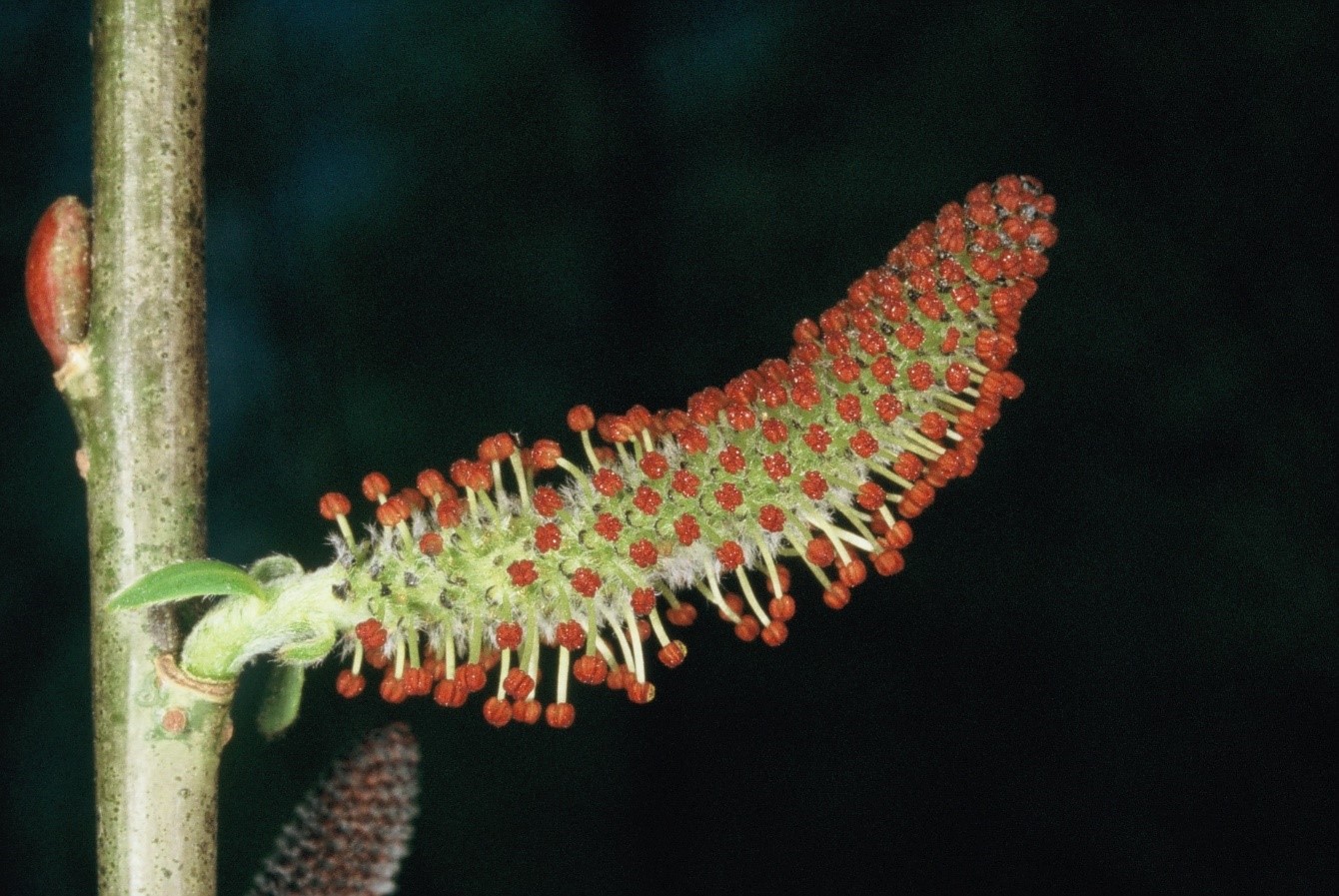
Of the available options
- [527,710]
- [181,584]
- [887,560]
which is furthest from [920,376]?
[181,584]

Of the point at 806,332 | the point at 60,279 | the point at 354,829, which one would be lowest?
the point at 354,829

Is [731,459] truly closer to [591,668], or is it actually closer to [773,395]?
[773,395]

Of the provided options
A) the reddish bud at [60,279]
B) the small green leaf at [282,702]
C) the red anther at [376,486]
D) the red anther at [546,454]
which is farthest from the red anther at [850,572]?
the reddish bud at [60,279]

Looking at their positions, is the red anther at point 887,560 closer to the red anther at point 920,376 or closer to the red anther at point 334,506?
the red anther at point 920,376

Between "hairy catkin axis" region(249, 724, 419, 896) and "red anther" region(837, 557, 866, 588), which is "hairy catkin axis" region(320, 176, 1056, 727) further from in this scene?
"hairy catkin axis" region(249, 724, 419, 896)

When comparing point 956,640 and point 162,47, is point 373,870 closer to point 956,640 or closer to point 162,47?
point 162,47

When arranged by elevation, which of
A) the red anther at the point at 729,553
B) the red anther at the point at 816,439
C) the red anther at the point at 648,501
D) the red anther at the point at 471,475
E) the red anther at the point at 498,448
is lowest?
the red anther at the point at 729,553
